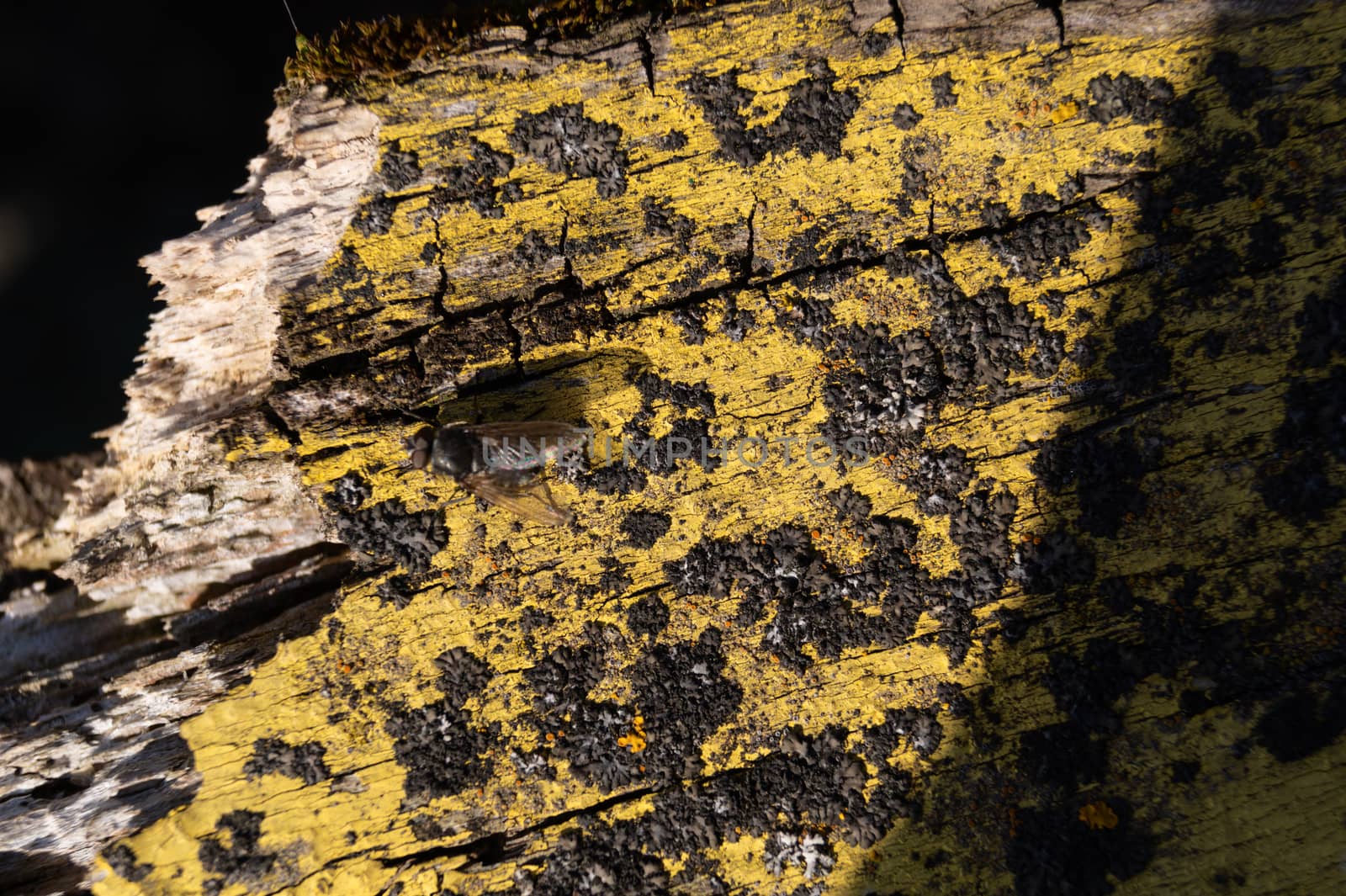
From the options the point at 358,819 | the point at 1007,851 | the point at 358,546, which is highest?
the point at 358,546

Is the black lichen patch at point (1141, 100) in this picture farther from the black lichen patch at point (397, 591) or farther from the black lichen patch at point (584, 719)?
the black lichen patch at point (397, 591)

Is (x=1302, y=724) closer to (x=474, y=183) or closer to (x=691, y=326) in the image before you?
(x=691, y=326)

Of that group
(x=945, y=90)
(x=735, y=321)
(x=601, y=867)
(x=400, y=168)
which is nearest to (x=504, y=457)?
(x=735, y=321)

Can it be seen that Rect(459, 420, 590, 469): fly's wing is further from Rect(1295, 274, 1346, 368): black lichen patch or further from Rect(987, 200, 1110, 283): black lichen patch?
Rect(1295, 274, 1346, 368): black lichen patch

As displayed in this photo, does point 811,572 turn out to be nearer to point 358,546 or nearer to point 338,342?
point 358,546

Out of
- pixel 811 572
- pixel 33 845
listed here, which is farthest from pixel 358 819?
pixel 811 572

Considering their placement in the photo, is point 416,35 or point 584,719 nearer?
point 584,719

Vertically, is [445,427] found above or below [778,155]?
below
